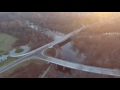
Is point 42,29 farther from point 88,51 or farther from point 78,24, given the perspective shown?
point 88,51

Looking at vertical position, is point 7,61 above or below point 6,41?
below

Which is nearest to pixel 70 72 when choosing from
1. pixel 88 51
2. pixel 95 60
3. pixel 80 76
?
pixel 80 76

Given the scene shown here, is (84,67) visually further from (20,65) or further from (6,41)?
(6,41)

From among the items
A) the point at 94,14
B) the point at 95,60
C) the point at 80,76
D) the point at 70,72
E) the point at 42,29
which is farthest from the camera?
the point at 94,14

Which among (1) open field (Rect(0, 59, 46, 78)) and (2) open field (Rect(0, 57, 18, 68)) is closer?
(1) open field (Rect(0, 59, 46, 78))

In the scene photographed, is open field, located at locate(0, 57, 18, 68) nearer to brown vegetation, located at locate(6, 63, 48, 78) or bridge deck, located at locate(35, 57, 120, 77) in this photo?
brown vegetation, located at locate(6, 63, 48, 78)

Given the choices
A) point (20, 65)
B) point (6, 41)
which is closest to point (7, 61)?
point (20, 65)

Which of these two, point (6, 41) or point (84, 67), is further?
point (6, 41)

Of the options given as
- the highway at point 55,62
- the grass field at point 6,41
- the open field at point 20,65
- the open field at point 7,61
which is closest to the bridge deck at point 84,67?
the highway at point 55,62

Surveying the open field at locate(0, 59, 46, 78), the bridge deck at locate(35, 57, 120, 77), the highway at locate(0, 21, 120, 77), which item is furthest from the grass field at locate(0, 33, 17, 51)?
the bridge deck at locate(35, 57, 120, 77)
